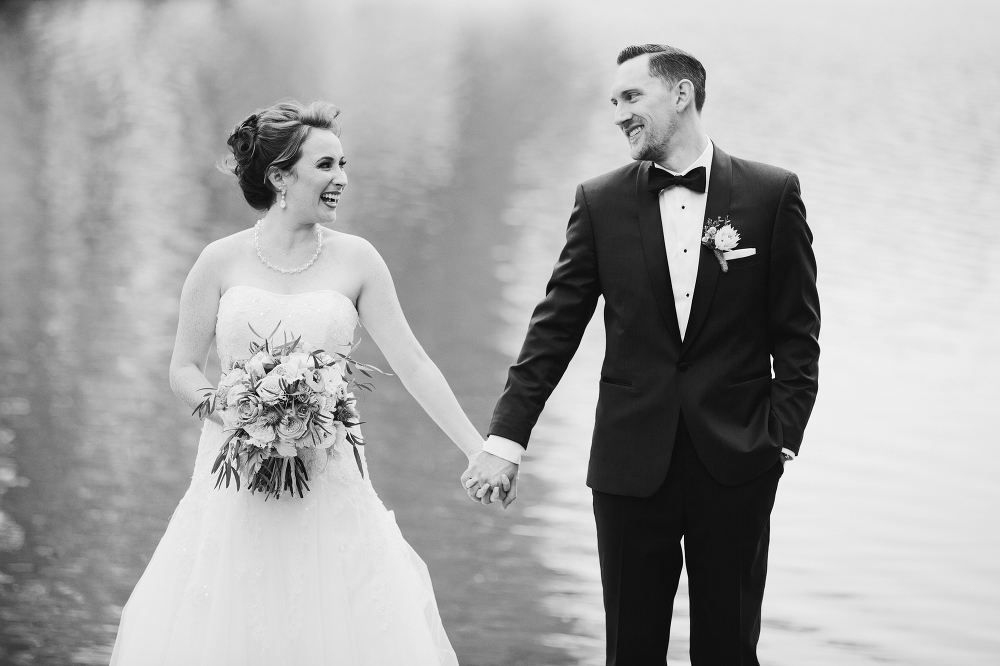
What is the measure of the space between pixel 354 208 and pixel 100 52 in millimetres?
11541

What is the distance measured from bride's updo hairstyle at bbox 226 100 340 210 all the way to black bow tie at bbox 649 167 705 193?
83 centimetres

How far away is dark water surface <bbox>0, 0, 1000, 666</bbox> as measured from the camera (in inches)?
167

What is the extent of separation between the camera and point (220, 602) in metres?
2.79

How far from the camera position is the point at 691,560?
8.69 feet

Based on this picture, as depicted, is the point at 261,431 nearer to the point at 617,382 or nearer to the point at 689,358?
the point at 617,382

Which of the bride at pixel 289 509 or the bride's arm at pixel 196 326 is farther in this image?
the bride's arm at pixel 196 326

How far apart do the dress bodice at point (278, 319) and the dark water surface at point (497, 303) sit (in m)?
1.35

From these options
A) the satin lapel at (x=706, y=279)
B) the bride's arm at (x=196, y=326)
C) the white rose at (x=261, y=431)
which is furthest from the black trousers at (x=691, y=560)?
the bride's arm at (x=196, y=326)

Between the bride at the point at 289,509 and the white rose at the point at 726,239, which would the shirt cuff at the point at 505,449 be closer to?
the bride at the point at 289,509

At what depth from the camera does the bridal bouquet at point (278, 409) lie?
2652 millimetres

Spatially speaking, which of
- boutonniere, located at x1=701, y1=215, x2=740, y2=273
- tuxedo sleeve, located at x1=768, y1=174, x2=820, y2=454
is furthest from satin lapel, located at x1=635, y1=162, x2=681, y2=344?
tuxedo sleeve, located at x1=768, y1=174, x2=820, y2=454

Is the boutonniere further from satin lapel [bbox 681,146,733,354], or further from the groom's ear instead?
the groom's ear

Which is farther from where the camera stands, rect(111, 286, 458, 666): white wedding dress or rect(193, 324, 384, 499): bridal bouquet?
rect(111, 286, 458, 666): white wedding dress

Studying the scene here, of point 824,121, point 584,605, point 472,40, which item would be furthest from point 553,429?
point 472,40
